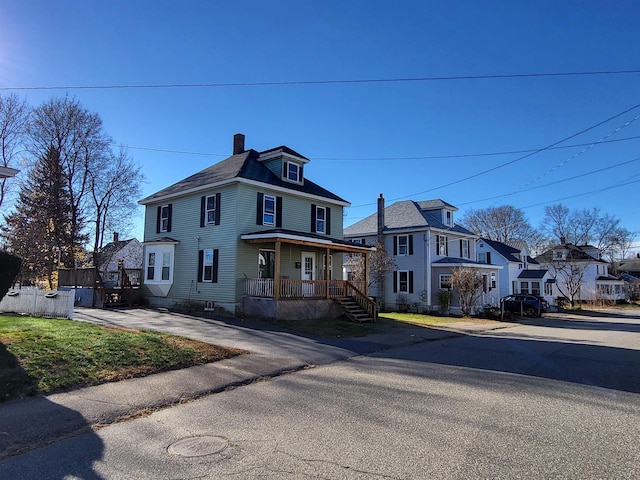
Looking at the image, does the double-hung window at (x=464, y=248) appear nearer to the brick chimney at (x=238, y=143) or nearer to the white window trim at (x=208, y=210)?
the brick chimney at (x=238, y=143)

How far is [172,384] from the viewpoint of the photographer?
7.23 m

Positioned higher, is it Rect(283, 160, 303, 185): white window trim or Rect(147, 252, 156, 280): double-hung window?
Rect(283, 160, 303, 185): white window trim

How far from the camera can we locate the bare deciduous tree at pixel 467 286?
26359 mm

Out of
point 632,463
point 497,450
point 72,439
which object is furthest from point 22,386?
point 632,463

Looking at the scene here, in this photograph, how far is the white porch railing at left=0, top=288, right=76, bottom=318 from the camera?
14.3 metres

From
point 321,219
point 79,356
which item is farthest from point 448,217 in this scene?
point 79,356

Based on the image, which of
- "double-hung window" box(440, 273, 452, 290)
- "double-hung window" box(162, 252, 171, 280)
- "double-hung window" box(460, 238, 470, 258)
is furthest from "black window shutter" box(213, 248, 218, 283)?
"double-hung window" box(460, 238, 470, 258)

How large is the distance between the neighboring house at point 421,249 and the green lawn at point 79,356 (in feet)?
72.7

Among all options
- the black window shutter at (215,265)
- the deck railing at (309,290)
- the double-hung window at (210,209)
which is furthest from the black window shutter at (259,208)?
the deck railing at (309,290)

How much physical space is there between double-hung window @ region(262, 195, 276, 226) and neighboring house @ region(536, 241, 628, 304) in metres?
36.6

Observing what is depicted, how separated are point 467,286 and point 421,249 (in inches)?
190

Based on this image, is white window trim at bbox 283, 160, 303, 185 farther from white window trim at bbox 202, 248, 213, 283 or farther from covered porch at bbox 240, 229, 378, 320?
white window trim at bbox 202, 248, 213, 283

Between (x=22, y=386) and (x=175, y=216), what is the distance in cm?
1701

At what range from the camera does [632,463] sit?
4.24 meters
